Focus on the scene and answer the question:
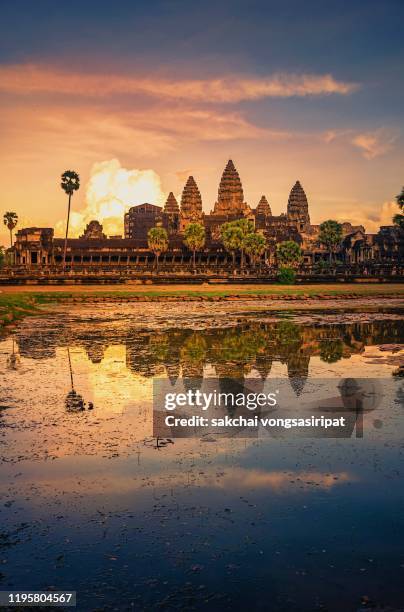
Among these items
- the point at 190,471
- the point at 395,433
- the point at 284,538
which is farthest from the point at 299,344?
the point at 284,538

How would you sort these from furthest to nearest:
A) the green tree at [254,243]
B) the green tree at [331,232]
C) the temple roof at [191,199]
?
1. the temple roof at [191,199]
2. the green tree at [331,232]
3. the green tree at [254,243]

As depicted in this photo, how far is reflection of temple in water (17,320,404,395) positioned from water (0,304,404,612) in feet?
5.02

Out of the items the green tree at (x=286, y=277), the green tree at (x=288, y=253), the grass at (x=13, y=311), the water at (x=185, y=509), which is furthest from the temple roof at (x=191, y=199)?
the water at (x=185, y=509)

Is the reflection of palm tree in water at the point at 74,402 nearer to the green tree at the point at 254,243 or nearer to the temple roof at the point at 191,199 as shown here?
the green tree at the point at 254,243

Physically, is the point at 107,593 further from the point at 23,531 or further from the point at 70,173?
the point at 70,173

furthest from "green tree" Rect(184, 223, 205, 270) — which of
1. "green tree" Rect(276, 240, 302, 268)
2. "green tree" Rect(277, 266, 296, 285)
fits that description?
"green tree" Rect(277, 266, 296, 285)

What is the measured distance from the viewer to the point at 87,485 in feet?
29.8

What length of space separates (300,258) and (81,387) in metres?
121

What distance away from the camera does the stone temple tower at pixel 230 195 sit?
585 ft

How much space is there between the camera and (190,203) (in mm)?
186125

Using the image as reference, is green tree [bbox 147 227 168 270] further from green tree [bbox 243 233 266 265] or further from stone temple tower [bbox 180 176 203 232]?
stone temple tower [bbox 180 176 203 232]

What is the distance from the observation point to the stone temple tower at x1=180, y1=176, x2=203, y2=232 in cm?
18350

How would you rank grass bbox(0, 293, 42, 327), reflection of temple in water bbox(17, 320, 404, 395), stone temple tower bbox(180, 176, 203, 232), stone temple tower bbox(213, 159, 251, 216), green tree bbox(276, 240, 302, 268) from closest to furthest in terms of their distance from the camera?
reflection of temple in water bbox(17, 320, 404, 395) < grass bbox(0, 293, 42, 327) < green tree bbox(276, 240, 302, 268) < stone temple tower bbox(213, 159, 251, 216) < stone temple tower bbox(180, 176, 203, 232)

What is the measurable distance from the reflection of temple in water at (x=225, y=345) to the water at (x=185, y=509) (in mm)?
1529
